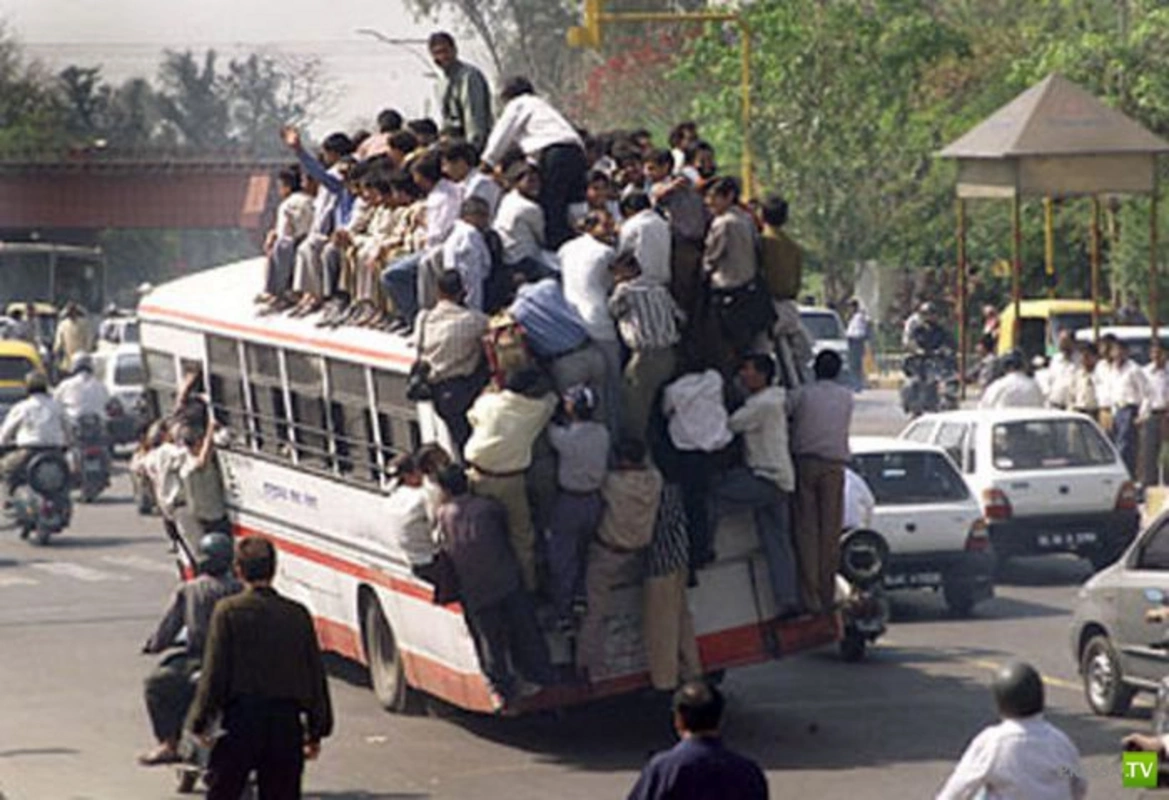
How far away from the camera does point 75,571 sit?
28594mm

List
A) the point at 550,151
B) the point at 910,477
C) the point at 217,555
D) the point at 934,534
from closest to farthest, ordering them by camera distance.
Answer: the point at 217,555, the point at 550,151, the point at 934,534, the point at 910,477

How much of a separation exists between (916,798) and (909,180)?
49.2m

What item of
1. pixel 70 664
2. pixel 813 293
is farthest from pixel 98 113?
pixel 70 664

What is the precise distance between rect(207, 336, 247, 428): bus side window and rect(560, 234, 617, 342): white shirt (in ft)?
15.5

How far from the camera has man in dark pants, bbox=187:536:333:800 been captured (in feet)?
39.5

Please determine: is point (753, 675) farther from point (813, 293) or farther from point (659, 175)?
point (813, 293)

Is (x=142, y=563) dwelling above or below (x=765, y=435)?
below

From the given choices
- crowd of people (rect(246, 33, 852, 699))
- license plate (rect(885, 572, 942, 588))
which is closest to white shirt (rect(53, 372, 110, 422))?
license plate (rect(885, 572, 942, 588))

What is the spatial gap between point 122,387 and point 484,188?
2764 cm

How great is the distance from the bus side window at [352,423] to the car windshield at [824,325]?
3187 cm

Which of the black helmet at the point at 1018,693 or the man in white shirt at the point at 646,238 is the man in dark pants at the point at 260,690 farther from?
the man in white shirt at the point at 646,238

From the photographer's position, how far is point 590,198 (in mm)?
17703

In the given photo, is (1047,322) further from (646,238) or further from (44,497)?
(646,238)

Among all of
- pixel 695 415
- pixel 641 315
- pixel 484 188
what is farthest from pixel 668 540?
pixel 484 188
